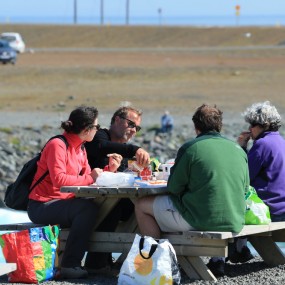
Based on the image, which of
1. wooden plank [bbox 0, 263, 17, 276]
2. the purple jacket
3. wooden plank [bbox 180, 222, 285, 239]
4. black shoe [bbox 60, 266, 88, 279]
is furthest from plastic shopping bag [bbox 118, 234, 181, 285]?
the purple jacket

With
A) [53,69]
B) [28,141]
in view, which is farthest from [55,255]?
[53,69]

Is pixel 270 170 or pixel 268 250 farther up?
pixel 270 170

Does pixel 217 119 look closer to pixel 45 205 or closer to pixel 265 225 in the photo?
pixel 265 225

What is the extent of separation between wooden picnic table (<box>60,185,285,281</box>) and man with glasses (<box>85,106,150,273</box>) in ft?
0.37

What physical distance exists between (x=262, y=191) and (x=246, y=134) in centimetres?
58

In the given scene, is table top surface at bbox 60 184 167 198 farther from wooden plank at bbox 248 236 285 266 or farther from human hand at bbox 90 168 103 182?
wooden plank at bbox 248 236 285 266

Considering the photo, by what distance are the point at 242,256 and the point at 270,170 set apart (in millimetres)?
773

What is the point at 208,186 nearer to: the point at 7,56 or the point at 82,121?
the point at 82,121

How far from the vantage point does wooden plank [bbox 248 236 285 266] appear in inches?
307

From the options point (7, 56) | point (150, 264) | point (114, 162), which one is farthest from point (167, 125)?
point (7, 56)

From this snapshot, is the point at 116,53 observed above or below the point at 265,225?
below

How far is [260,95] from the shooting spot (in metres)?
32.5

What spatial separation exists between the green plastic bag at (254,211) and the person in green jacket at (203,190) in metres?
0.19

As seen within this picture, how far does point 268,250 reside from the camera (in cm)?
784
